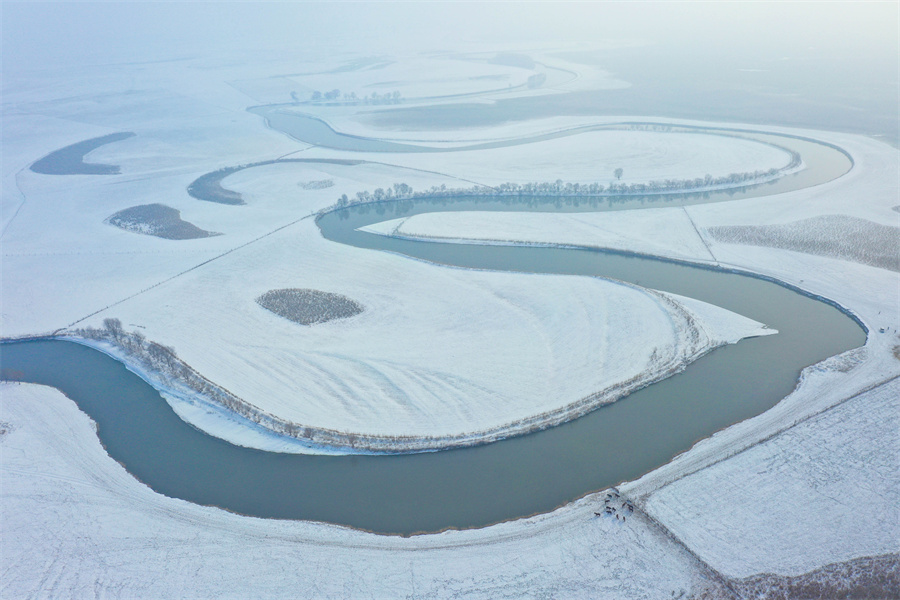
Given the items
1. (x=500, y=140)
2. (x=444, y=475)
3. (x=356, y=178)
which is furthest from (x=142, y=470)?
(x=500, y=140)

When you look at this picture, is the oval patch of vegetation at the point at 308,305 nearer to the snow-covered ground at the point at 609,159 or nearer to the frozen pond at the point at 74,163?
the snow-covered ground at the point at 609,159

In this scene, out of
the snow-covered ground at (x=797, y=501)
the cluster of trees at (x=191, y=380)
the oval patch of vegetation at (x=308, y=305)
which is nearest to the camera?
→ the snow-covered ground at (x=797, y=501)

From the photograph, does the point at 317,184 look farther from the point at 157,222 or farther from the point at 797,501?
the point at 797,501

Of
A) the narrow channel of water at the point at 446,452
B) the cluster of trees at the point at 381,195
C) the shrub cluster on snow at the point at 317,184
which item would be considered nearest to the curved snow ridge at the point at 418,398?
the narrow channel of water at the point at 446,452

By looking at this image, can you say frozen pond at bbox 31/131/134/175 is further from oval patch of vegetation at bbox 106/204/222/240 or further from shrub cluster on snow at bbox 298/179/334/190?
shrub cluster on snow at bbox 298/179/334/190

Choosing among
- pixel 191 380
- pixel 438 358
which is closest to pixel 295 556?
pixel 438 358

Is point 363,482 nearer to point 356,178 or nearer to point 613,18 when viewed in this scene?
point 356,178
